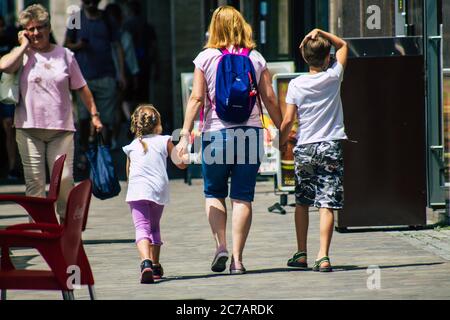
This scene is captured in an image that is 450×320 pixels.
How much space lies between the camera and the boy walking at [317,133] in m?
9.91

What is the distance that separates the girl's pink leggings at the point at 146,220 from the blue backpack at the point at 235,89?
0.77 m

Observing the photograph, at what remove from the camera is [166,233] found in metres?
12.3

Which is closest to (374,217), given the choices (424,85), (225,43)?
(424,85)

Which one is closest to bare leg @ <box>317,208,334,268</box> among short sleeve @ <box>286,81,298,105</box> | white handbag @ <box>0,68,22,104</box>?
short sleeve @ <box>286,81,298,105</box>

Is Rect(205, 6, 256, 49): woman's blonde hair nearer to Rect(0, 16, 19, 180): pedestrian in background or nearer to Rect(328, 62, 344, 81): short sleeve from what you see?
Rect(328, 62, 344, 81): short sleeve

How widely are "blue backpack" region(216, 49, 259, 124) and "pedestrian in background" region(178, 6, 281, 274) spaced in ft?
0.12

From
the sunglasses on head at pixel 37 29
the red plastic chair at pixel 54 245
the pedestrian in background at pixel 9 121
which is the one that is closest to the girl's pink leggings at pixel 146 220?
the sunglasses on head at pixel 37 29

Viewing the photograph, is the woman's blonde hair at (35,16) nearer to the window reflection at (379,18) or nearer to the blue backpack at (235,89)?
the blue backpack at (235,89)

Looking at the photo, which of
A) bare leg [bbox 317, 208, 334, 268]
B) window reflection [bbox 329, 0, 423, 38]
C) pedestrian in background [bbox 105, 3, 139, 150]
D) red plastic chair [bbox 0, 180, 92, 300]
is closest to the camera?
red plastic chair [bbox 0, 180, 92, 300]

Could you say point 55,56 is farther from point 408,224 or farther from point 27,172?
point 408,224

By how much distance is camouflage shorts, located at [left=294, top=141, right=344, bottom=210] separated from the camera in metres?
9.93

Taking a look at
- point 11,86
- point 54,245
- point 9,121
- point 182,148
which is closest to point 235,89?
point 182,148

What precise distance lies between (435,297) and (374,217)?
3.55m

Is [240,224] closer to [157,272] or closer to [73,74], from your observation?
[157,272]
